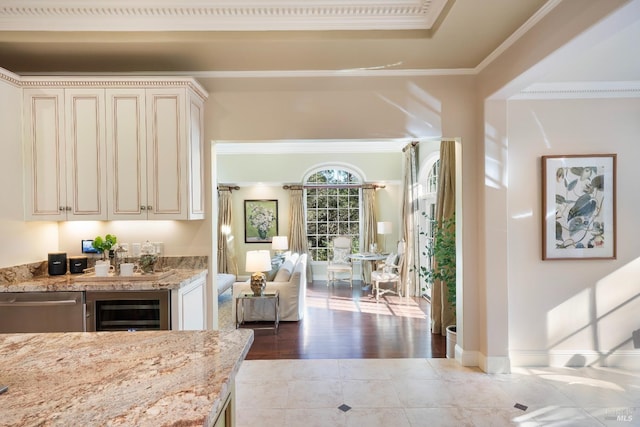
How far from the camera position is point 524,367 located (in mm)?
3488

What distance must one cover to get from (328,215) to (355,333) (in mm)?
4456

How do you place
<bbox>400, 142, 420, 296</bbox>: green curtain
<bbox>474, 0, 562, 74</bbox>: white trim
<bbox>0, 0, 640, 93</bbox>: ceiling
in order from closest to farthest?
<bbox>474, 0, 562, 74</bbox>: white trim, <bbox>0, 0, 640, 93</bbox>: ceiling, <bbox>400, 142, 420, 296</bbox>: green curtain

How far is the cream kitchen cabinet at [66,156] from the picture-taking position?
2979 millimetres

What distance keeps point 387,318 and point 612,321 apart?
105 inches

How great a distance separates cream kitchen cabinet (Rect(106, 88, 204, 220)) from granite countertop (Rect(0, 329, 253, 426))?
5.19ft

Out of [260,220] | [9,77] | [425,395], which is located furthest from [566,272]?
[260,220]

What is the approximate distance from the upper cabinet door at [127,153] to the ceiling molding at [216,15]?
55cm

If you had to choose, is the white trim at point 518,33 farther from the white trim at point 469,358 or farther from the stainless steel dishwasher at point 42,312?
the stainless steel dishwasher at point 42,312

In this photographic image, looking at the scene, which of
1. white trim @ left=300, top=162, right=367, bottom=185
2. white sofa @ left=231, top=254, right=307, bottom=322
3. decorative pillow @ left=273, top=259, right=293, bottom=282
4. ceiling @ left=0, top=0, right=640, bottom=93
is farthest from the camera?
white trim @ left=300, top=162, right=367, bottom=185

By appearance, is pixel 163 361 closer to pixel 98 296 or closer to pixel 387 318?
pixel 98 296

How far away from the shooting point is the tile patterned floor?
2.64m

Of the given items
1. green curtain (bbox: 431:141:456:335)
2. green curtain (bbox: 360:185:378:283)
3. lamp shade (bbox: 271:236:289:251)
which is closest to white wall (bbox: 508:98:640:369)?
green curtain (bbox: 431:141:456:335)

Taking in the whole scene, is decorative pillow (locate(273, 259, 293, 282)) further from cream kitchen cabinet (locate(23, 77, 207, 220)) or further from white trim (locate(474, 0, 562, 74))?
white trim (locate(474, 0, 562, 74))

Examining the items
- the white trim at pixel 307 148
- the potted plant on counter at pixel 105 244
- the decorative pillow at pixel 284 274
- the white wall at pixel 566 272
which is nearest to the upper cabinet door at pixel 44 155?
the potted plant on counter at pixel 105 244
